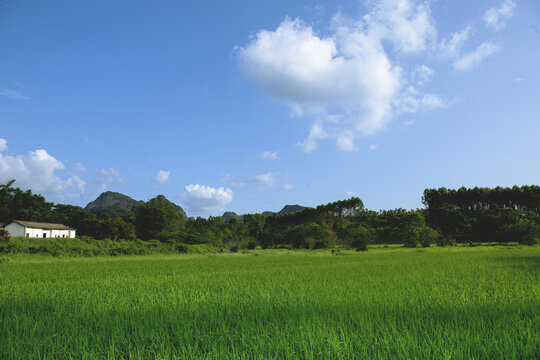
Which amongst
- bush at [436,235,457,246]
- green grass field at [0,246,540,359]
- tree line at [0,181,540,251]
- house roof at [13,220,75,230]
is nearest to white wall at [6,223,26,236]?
house roof at [13,220,75,230]

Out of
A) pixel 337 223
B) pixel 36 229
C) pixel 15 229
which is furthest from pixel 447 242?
pixel 15 229

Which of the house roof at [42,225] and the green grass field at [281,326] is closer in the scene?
the green grass field at [281,326]

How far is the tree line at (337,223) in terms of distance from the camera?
3881cm

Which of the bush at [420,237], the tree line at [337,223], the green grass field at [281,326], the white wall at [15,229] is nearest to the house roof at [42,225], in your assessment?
the white wall at [15,229]

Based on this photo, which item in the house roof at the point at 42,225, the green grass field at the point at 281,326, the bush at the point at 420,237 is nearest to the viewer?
the green grass field at the point at 281,326

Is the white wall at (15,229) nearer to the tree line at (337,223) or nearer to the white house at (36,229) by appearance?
the white house at (36,229)

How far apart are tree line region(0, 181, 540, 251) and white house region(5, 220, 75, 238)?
2.05 m

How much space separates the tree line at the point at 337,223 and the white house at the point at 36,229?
205 cm

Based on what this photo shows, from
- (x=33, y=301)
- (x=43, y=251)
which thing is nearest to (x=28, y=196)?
(x=43, y=251)

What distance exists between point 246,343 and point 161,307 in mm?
2211

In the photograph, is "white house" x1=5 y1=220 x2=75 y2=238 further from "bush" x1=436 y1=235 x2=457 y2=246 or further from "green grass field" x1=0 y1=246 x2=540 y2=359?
"bush" x1=436 y1=235 x2=457 y2=246

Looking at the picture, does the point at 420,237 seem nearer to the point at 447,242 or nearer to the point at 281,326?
the point at 447,242

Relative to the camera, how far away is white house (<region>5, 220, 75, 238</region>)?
134 feet

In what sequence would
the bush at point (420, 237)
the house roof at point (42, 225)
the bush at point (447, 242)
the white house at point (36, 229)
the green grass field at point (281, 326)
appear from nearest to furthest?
the green grass field at point (281, 326) < the bush at point (420, 237) < the bush at point (447, 242) < the white house at point (36, 229) < the house roof at point (42, 225)
